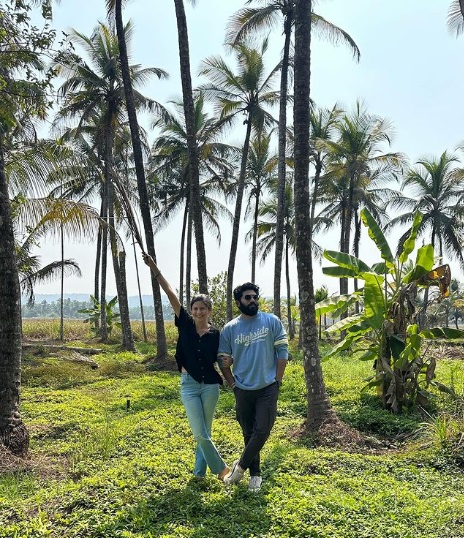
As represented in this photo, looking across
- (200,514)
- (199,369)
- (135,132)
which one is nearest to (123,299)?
(135,132)

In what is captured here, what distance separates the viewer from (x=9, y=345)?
6438 millimetres

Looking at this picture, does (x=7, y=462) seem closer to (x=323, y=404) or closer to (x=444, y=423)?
(x=323, y=404)

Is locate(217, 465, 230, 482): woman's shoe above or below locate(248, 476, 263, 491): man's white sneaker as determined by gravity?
above

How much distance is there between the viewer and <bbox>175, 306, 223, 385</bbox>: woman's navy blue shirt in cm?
511

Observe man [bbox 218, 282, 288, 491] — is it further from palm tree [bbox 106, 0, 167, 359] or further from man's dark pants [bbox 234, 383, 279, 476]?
palm tree [bbox 106, 0, 167, 359]

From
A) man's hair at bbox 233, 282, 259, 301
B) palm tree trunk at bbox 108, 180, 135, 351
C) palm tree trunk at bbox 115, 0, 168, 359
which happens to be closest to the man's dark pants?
man's hair at bbox 233, 282, 259, 301

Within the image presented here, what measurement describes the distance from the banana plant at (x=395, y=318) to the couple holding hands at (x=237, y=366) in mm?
4451

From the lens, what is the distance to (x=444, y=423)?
22.3 ft

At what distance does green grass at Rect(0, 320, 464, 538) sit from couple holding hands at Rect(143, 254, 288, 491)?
502 millimetres

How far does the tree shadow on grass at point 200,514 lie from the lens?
4215 millimetres

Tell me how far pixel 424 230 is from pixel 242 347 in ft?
93.6

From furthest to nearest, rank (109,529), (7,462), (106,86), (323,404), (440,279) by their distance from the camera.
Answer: (106,86) < (440,279) < (323,404) < (7,462) < (109,529)

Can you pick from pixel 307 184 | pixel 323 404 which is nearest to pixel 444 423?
pixel 323 404

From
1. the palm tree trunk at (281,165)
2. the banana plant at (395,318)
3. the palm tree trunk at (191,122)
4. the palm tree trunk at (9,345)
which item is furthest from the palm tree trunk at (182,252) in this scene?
the palm tree trunk at (9,345)
